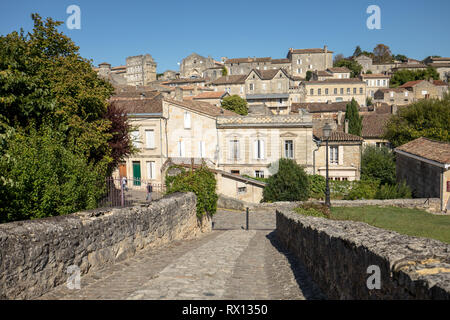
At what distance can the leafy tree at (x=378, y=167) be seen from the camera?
99.3ft

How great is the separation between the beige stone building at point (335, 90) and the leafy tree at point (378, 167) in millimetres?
57608

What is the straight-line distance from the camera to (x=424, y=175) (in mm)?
23234

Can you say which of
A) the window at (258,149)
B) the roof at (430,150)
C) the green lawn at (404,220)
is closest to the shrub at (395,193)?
the roof at (430,150)

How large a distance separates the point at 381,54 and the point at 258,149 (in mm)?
118423

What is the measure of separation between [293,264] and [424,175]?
17.9 meters

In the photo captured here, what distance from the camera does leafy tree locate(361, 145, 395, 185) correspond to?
Answer: 30.3 m

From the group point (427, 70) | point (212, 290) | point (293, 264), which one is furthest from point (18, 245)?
point (427, 70)

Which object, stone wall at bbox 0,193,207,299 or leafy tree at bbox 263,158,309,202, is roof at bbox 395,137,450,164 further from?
stone wall at bbox 0,193,207,299

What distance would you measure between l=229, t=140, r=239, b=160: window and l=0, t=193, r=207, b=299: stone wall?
21.0 metres

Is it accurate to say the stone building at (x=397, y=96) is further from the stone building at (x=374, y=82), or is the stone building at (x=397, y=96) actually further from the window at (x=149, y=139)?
the window at (x=149, y=139)

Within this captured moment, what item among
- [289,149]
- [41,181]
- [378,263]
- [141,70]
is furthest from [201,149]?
[141,70]

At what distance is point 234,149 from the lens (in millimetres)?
31984

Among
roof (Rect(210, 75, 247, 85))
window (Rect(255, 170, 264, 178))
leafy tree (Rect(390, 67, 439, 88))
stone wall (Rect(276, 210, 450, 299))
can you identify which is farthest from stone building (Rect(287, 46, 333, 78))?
stone wall (Rect(276, 210, 450, 299))

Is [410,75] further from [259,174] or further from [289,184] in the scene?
[289,184]
